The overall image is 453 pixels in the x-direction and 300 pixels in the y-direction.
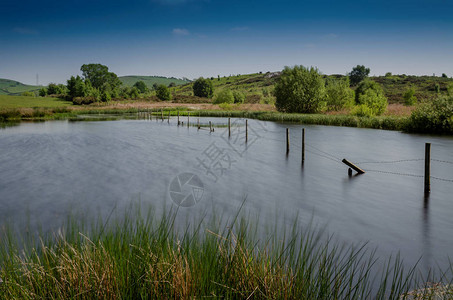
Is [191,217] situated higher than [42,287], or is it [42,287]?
[42,287]

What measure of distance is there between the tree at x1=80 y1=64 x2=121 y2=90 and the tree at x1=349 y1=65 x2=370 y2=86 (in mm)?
75321

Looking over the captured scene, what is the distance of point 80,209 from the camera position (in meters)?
9.28

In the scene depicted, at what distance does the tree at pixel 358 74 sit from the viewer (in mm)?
99875

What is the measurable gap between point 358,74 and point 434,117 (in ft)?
276

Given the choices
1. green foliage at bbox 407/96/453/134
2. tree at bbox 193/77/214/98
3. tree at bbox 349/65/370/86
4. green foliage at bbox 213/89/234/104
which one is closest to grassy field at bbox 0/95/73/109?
green foliage at bbox 213/89/234/104

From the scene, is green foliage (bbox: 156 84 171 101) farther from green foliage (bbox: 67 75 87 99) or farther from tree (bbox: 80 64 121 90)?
tree (bbox: 80 64 121 90)

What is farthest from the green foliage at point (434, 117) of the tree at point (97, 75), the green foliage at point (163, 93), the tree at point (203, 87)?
the tree at point (97, 75)

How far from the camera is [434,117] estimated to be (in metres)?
23.7

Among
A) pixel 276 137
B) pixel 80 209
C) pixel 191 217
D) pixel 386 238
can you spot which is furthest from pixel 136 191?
pixel 276 137

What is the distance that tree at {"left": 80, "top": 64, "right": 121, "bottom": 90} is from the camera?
357 feet

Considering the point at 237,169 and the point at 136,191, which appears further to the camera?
the point at 237,169

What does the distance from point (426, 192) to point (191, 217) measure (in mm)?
7760

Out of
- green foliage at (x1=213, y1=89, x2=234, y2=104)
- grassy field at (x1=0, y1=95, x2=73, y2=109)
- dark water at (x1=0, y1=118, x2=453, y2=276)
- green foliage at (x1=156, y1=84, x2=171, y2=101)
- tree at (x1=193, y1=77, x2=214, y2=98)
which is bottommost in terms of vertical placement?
dark water at (x1=0, y1=118, x2=453, y2=276)

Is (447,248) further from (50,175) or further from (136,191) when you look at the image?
(50,175)
